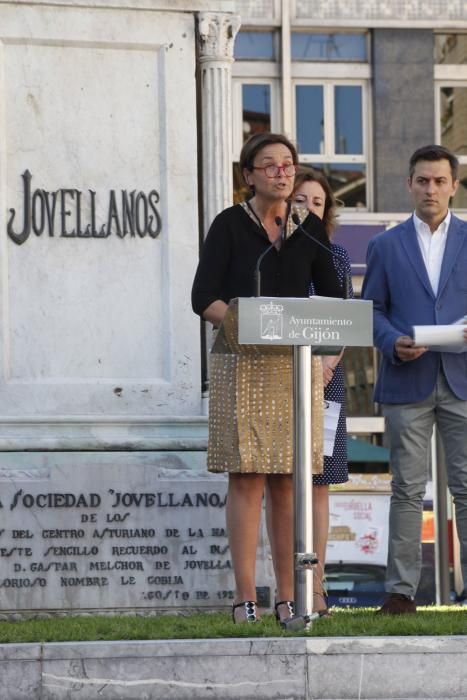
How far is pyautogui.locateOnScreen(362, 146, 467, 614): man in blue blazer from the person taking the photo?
766cm

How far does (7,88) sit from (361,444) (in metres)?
11.4

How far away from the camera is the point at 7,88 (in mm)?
8727

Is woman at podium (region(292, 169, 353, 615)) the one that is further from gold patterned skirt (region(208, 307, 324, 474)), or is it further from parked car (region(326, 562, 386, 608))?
parked car (region(326, 562, 386, 608))

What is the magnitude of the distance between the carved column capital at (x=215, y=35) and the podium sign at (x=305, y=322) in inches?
114

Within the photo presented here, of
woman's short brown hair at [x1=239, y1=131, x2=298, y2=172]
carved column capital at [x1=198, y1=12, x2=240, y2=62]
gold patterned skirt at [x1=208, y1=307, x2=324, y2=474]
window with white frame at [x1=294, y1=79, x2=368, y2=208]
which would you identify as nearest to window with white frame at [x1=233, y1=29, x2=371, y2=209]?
window with white frame at [x1=294, y1=79, x2=368, y2=208]

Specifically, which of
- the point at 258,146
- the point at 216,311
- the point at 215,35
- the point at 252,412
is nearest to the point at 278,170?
the point at 258,146

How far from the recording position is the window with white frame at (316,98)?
2103 cm

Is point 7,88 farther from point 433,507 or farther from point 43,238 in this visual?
point 433,507

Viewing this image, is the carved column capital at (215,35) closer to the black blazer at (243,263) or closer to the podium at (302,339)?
the black blazer at (243,263)

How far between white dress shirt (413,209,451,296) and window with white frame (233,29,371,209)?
1307 cm

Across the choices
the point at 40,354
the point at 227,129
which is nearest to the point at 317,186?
the point at 227,129

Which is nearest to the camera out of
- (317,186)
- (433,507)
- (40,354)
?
(317,186)

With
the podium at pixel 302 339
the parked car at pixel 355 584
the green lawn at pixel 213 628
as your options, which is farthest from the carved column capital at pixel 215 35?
the parked car at pixel 355 584

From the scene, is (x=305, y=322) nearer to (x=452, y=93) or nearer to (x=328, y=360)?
(x=328, y=360)
